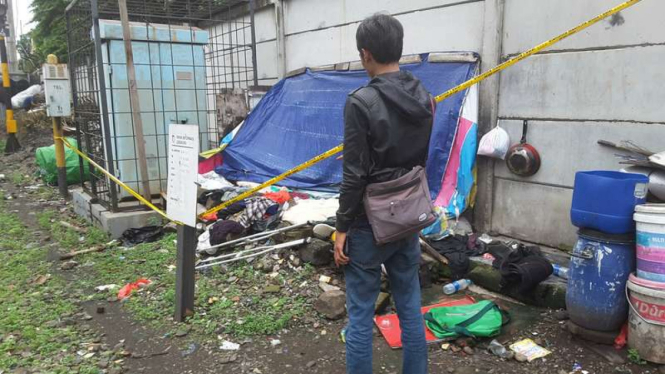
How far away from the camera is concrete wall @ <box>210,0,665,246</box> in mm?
3568

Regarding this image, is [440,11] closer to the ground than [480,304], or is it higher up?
higher up

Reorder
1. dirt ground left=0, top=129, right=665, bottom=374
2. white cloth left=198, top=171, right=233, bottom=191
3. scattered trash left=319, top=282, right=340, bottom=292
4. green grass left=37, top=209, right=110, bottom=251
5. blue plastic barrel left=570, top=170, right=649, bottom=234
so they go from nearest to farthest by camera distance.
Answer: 1. blue plastic barrel left=570, top=170, right=649, bottom=234
2. dirt ground left=0, top=129, right=665, bottom=374
3. scattered trash left=319, top=282, right=340, bottom=292
4. green grass left=37, top=209, right=110, bottom=251
5. white cloth left=198, top=171, right=233, bottom=191

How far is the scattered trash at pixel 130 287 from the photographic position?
401cm

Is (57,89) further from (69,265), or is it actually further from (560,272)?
(560,272)

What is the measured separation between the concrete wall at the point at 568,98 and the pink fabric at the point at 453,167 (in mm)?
362

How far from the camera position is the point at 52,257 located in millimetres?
5047

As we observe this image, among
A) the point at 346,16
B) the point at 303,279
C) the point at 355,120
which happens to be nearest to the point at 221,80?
the point at 346,16

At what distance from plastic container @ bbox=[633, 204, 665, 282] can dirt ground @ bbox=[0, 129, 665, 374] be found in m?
0.55

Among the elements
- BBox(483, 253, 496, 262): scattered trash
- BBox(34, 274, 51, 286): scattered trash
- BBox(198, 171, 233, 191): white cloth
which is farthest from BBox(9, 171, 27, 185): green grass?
BBox(483, 253, 496, 262): scattered trash

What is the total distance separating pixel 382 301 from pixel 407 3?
344 centimetres

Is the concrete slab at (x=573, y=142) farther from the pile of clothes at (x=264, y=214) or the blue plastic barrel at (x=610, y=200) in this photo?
the pile of clothes at (x=264, y=214)

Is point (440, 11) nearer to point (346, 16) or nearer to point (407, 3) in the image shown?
point (407, 3)

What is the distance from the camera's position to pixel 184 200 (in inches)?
129

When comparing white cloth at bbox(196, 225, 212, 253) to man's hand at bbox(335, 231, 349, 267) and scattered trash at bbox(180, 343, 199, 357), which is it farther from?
man's hand at bbox(335, 231, 349, 267)
